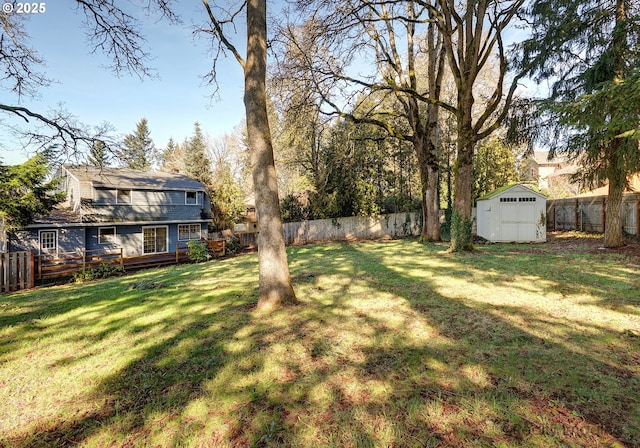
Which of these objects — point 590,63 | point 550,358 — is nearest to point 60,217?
point 550,358

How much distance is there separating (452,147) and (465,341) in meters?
21.1

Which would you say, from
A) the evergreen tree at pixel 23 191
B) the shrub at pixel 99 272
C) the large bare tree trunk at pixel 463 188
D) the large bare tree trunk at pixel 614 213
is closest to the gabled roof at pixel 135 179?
the shrub at pixel 99 272

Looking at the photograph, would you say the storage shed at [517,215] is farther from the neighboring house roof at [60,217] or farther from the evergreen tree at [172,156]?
the evergreen tree at [172,156]

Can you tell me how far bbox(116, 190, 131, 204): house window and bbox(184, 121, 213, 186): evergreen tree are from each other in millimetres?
6340

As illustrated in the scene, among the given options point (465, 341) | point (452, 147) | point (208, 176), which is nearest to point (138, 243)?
point (208, 176)

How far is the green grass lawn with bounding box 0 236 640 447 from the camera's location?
2.08m

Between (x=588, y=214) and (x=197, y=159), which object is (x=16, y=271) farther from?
(x=588, y=214)

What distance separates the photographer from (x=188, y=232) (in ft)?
65.9

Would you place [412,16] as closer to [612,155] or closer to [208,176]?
[612,155]

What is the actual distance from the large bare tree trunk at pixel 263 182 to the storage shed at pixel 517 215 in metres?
12.9

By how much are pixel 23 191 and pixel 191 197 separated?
10.1 m

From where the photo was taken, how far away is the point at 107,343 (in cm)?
370

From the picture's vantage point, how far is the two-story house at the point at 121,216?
15.2 m

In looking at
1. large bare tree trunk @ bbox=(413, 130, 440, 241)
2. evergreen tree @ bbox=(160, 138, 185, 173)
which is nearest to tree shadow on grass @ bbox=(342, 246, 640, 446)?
large bare tree trunk @ bbox=(413, 130, 440, 241)
